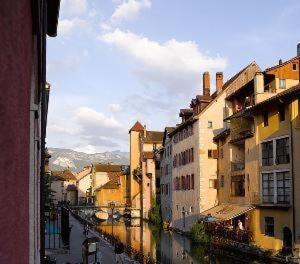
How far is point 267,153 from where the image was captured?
32.8m

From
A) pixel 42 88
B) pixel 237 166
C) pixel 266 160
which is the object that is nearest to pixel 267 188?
pixel 266 160

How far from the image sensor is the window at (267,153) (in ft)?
106

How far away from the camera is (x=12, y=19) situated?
273cm

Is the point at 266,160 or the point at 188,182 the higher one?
the point at 266,160

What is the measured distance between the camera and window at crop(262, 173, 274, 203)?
32094mm

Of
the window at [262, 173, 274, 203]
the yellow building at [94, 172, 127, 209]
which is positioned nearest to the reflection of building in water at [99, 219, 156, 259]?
the window at [262, 173, 274, 203]

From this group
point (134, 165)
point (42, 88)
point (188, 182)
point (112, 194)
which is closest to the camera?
point (42, 88)

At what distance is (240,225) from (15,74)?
3471 centimetres

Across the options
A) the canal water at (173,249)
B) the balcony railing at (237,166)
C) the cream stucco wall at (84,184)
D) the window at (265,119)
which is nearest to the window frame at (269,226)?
the canal water at (173,249)

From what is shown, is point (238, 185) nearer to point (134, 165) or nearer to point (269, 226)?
point (269, 226)

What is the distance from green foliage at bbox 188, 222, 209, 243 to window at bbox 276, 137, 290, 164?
40.4ft

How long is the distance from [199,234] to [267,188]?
35.8 feet

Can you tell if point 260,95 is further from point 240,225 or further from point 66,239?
point 66,239

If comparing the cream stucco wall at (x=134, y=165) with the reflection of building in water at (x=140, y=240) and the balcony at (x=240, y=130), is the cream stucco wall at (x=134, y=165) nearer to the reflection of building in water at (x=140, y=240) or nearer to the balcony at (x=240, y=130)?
the reflection of building in water at (x=140, y=240)
